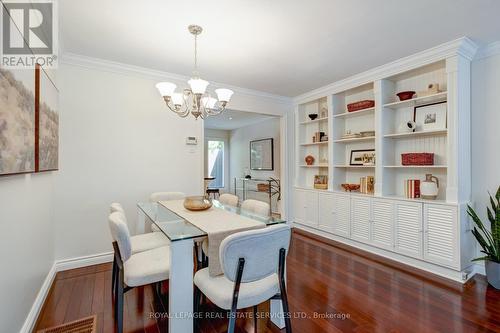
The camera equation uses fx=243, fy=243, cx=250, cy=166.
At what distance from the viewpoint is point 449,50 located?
2.58m

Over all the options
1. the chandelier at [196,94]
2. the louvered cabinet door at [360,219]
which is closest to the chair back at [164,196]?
the chandelier at [196,94]

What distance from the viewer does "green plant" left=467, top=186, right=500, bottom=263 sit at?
7.74 feet

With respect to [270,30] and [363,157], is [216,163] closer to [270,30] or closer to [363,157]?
[363,157]

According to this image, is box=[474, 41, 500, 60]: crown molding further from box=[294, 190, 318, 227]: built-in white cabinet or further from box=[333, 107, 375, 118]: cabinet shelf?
box=[294, 190, 318, 227]: built-in white cabinet

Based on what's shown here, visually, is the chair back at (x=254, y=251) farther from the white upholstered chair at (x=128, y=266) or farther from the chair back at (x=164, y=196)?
the chair back at (x=164, y=196)

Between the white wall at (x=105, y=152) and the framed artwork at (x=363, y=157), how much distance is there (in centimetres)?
273

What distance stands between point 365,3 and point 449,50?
1.36 meters

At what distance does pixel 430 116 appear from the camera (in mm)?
3000

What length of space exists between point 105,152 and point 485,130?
441cm

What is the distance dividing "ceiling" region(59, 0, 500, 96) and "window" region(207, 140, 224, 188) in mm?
5242

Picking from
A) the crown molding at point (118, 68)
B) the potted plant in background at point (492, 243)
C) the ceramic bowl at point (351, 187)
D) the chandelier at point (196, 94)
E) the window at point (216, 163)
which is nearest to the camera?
the chandelier at point (196, 94)

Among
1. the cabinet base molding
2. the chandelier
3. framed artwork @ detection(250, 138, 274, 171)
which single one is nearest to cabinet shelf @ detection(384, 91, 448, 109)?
the cabinet base molding

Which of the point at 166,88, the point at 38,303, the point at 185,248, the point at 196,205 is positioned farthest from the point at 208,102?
the point at 38,303

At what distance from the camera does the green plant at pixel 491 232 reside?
2359 millimetres
